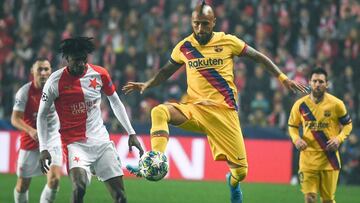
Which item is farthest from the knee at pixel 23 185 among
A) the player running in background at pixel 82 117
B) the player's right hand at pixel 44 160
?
the player's right hand at pixel 44 160

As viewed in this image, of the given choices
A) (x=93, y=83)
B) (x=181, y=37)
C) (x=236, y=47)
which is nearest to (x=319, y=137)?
(x=236, y=47)

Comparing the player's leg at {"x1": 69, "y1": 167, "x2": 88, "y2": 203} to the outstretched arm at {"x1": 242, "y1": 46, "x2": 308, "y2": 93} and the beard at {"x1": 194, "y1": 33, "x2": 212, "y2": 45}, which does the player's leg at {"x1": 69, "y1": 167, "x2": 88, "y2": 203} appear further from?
the outstretched arm at {"x1": 242, "y1": 46, "x2": 308, "y2": 93}

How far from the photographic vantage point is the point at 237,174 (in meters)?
10.5

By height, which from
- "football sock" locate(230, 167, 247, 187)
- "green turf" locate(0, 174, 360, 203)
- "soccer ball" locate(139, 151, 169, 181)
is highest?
"soccer ball" locate(139, 151, 169, 181)

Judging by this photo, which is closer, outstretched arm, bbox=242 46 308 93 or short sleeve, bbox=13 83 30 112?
outstretched arm, bbox=242 46 308 93

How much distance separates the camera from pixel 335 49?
69.4 feet

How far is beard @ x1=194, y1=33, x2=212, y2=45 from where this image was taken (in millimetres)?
10034

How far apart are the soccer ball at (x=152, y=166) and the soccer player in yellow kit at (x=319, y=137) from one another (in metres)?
2.85

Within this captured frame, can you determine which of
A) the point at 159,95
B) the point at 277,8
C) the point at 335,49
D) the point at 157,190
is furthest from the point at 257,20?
the point at 157,190

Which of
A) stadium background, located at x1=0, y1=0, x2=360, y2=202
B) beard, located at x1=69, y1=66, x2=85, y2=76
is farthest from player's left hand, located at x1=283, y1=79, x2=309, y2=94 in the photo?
stadium background, located at x1=0, y1=0, x2=360, y2=202

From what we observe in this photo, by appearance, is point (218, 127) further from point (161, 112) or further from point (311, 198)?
point (311, 198)

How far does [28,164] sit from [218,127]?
2970mm

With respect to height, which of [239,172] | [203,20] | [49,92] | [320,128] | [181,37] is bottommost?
[239,172]

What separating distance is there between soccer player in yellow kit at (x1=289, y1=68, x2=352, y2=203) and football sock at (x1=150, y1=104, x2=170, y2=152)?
2.60m
